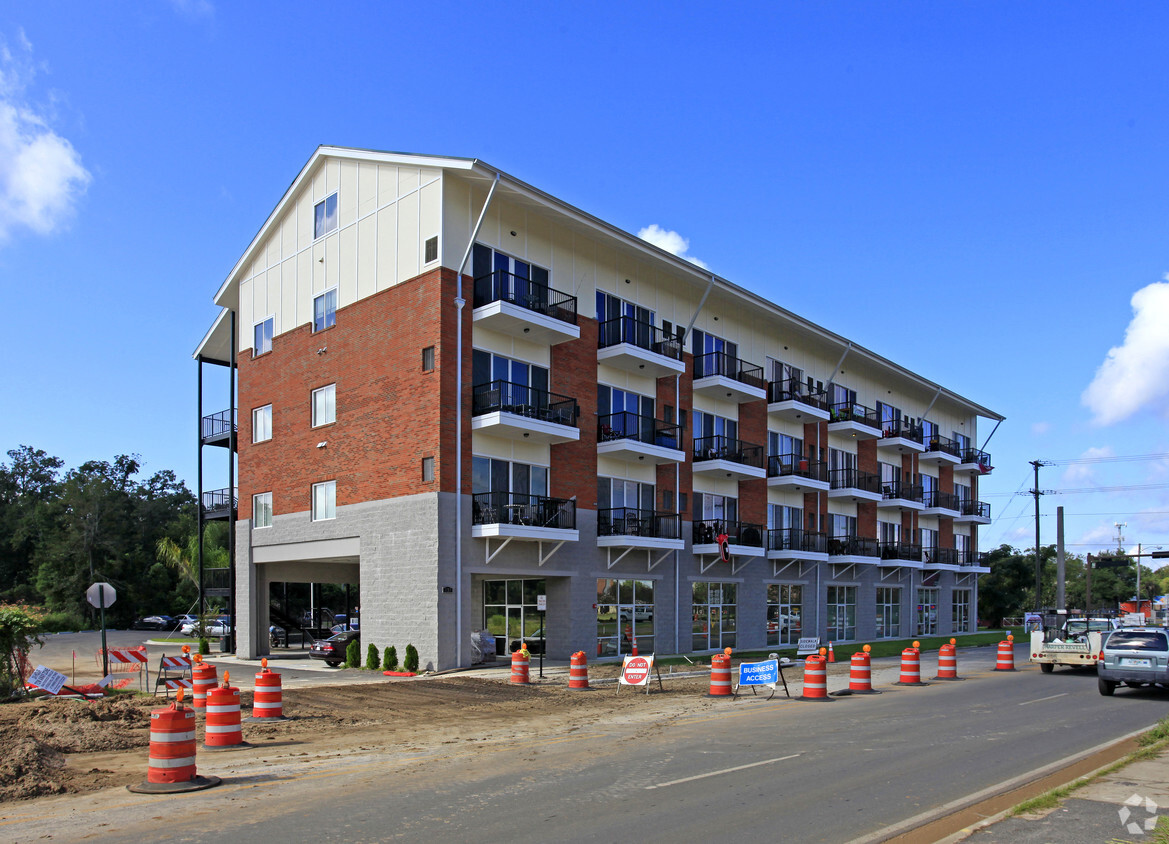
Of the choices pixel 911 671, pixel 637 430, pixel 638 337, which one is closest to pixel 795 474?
pixel 637 430

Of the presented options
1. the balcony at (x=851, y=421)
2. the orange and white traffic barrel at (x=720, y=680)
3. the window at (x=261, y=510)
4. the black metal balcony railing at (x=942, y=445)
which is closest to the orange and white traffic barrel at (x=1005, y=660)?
the orange and white traffic barrel at (x=720, y=680)

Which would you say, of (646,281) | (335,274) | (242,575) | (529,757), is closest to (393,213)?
(335,274)

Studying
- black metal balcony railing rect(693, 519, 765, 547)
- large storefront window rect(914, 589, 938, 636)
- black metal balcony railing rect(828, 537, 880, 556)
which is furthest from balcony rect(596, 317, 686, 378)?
large storefront window rect(914, 589, 938, 636)

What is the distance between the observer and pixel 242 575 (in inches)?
1483

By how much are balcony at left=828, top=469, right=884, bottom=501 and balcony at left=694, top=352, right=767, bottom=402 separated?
850 centimetres

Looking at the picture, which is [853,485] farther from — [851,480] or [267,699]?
[267,699]

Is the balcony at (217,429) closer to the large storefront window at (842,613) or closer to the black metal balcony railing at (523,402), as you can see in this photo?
the black metal balcony railing at (523,402)

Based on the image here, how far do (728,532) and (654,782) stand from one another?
28.4m

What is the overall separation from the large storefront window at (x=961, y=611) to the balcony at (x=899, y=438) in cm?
1292

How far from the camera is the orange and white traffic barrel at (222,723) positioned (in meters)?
14.2

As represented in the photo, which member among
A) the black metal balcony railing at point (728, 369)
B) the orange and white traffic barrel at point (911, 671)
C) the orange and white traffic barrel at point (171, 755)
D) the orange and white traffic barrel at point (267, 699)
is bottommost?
the orange and white traffic barrel at point (911, 671)

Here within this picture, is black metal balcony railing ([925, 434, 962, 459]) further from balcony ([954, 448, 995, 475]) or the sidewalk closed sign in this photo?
the sidewalk closed sign

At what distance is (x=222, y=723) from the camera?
14.3 meters

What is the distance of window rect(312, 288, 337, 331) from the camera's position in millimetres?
34500
